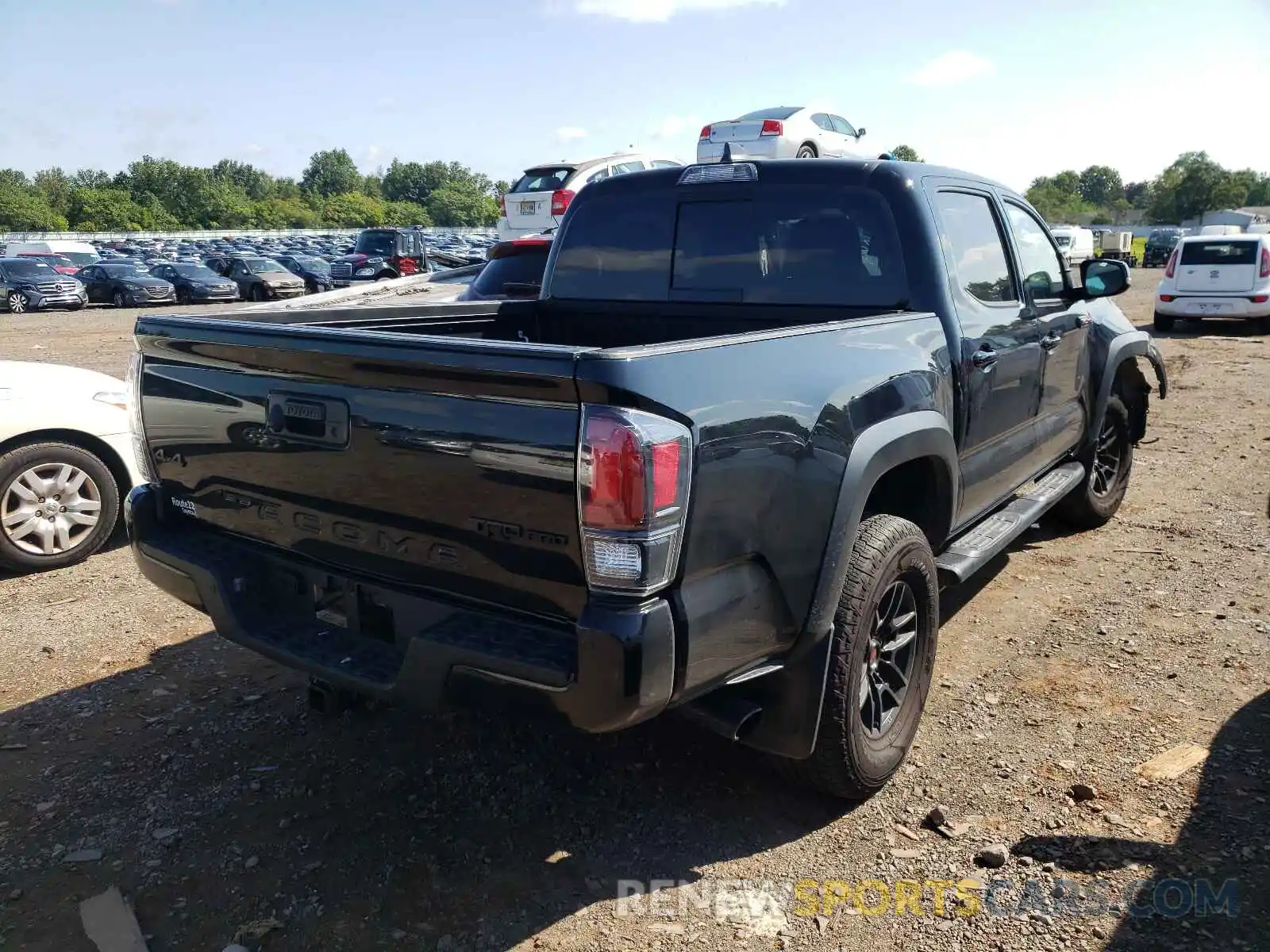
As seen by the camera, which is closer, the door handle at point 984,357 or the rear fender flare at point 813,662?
the rear fender flare at point 813,662

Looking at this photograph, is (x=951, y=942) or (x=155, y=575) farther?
(x=155, y=575)

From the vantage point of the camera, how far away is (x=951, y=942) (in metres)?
2.55

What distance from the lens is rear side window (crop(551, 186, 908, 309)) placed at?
3.70 metres

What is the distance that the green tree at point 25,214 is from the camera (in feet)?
311

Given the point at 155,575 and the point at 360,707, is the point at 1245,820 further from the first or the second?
the point at 155,575

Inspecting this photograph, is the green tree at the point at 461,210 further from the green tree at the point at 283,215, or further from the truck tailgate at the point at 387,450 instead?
the truck tailgate at the point at 387,450

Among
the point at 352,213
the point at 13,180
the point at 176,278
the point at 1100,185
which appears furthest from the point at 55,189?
the point at 1100,185

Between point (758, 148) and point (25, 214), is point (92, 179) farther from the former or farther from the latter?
point (758, 148)

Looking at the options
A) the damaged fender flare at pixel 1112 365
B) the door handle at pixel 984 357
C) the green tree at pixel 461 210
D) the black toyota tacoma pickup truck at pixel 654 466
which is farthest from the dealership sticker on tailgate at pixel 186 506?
the green tree at pixel 461 210

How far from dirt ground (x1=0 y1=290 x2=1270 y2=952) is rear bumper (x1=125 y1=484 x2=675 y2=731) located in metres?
0.15

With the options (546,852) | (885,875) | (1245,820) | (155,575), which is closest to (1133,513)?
(1245,820)

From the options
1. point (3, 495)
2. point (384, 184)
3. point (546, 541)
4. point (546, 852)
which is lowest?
point (546, 852)

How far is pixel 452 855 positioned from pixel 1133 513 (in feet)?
17.2

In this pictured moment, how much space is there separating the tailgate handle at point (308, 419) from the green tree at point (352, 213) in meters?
120
